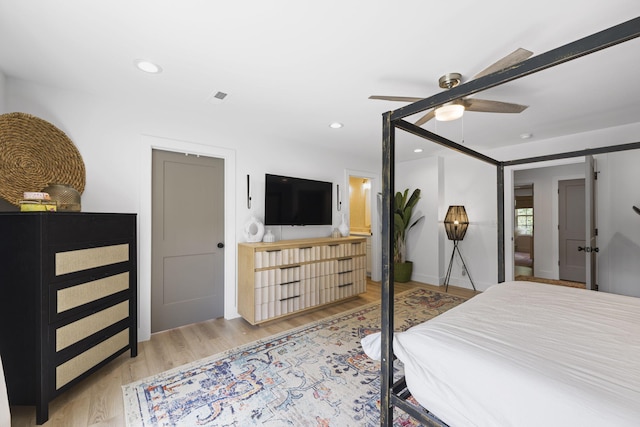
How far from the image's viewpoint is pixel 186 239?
291 centimetres

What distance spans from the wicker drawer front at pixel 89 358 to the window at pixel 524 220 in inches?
317

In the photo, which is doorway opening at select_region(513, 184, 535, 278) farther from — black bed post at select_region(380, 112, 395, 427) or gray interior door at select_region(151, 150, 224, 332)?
gray interior door at select_region(151, 150, 224, 332)

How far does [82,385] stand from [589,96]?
4.80m

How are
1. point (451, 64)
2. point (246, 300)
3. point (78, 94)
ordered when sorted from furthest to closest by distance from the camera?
point (246, 300) < point (78, 94) < point (451, 64)

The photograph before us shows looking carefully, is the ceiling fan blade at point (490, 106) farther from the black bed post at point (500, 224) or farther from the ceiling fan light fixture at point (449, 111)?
the black bed post at point (500, 224)

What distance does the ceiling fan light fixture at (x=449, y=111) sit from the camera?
1.92 meters

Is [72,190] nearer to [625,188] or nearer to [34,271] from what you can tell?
[34,271]

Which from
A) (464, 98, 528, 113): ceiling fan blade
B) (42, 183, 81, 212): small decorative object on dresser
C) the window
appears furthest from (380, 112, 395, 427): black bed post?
the window

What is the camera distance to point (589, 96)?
2.38 m

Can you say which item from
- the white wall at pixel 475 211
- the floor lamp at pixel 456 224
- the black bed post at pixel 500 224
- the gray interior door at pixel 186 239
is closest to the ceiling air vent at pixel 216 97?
the gray interior door at pixel 186 239

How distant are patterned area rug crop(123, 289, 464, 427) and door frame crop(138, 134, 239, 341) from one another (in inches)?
32.1

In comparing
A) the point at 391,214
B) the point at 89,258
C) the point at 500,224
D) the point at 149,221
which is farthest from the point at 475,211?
the point at 89,258

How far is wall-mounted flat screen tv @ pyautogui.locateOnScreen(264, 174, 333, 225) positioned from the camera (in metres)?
3.41

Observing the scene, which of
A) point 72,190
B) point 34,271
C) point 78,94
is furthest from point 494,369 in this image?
point 78,94
